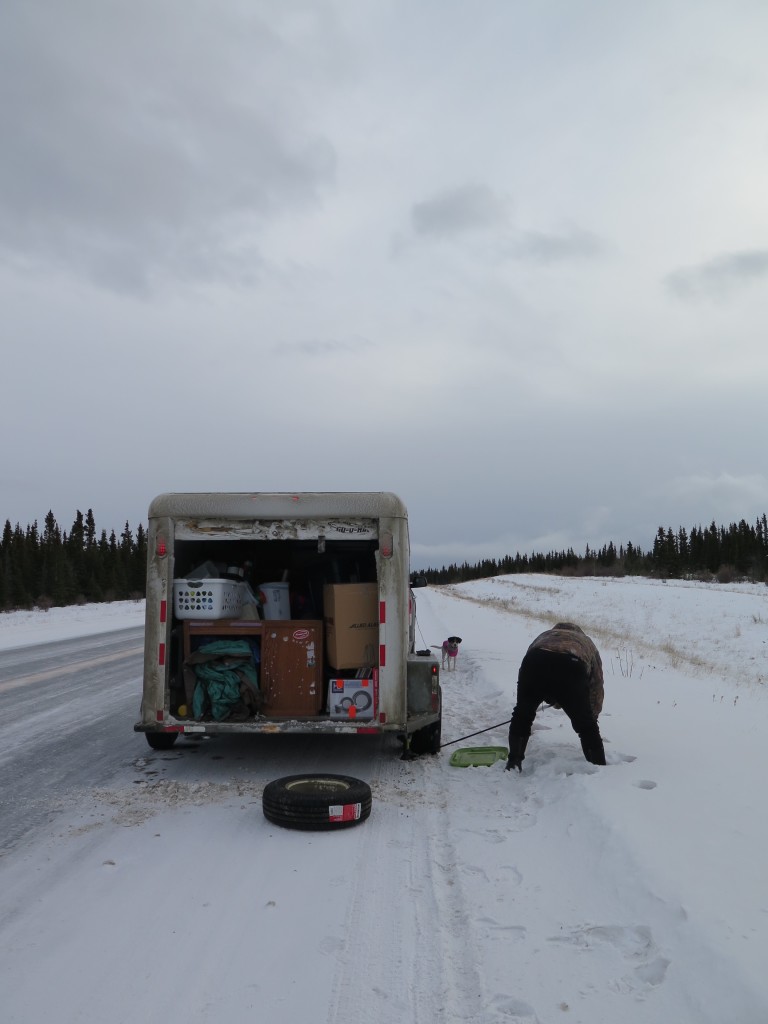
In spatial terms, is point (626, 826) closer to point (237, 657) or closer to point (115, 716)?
point (237, 657)

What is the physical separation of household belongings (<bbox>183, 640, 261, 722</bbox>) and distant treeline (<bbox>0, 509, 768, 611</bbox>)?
46.6 m

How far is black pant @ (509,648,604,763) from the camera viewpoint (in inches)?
259

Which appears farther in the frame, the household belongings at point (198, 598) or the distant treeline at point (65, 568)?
the distant treeline at point (65, 568)

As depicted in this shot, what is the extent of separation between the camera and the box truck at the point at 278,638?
722cm

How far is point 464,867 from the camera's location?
15.6ft

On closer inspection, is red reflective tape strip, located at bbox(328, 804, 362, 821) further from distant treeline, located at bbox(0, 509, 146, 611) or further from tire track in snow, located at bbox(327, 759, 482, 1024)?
distant treeline, located at bbox(0, 509, 146, 611)

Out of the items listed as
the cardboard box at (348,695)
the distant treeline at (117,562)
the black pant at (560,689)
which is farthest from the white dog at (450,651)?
the distant treeline at (117,562)

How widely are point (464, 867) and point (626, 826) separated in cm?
115

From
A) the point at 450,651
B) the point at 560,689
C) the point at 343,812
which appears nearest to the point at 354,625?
the point at 560,689

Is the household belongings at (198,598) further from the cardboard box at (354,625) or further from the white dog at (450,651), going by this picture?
the white dog at (450,651)

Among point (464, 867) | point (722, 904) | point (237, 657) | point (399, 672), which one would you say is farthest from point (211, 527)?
point (722, 904)

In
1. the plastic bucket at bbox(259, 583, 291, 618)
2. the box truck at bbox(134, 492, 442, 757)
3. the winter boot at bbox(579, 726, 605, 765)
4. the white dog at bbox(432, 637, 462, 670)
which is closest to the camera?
the winter boot at bbox(579, 726, 605, 765)

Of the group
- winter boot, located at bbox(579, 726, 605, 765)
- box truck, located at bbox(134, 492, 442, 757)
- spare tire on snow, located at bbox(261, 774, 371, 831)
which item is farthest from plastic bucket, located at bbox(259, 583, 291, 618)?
winter boot, located at bbox(579, 726, 605, 765)

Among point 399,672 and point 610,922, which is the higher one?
point 399,672
